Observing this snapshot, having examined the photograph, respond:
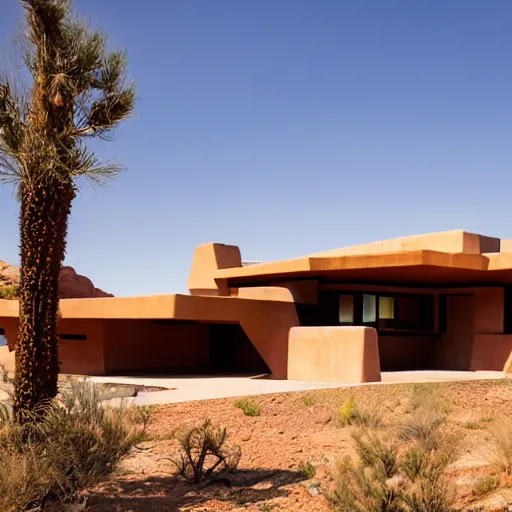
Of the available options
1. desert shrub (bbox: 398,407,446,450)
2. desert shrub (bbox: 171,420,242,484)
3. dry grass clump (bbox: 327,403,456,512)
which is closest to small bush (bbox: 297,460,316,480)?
dry grass clump (bbox: 327,403,456,512)

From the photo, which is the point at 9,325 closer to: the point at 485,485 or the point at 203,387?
the point at 203,387

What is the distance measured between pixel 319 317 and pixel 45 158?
15594 mm

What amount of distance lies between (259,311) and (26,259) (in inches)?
476

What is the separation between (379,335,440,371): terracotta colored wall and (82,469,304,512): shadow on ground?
14.6 meters

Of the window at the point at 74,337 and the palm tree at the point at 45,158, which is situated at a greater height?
the palm tree at the point at 45,158

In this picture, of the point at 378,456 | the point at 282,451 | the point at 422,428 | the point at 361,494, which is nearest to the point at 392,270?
the point at 422,428

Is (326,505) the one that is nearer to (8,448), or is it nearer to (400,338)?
(8,448)

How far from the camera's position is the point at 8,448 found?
771 centimetres

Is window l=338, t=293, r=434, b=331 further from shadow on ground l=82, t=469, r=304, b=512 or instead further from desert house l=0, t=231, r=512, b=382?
shadow on ground l=82, t=469, r=304, b=512

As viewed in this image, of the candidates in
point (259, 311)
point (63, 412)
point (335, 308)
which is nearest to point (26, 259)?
point (63, 412)

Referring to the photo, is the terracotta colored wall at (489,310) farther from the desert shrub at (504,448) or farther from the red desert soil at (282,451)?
the desert shrub at (504,448)

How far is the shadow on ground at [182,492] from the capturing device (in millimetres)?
7422

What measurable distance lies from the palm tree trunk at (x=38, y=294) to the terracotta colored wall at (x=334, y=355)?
962 cm

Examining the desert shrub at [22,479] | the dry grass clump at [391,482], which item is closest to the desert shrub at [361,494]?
the dry grass clump at [391,482]
